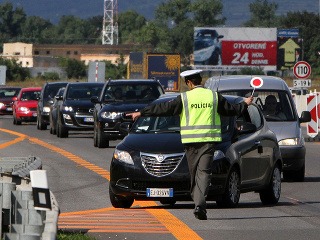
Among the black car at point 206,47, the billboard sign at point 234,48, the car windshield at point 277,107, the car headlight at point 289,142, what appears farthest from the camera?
the billboard sign at point 234,48

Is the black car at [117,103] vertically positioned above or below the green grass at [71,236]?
below

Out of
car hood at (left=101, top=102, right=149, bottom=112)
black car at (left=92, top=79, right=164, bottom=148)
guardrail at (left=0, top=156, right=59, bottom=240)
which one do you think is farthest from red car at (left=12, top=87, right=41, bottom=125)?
guardrail at (left=0, top=156, right=59, bottom=240)

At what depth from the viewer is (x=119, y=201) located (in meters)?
16.8

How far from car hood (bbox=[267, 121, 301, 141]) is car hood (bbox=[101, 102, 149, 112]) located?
961 cm

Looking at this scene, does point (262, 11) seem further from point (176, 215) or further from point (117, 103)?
point (176, 215)

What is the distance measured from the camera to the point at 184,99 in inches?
591

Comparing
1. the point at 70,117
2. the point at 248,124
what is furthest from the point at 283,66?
the point at 248,124

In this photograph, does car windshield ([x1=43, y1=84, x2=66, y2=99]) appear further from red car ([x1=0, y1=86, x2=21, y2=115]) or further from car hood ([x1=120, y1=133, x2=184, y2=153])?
car hood ([x1=120, y1=133, x2=184, y2=153])

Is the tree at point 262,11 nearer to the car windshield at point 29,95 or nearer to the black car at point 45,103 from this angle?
the car windshield at point 29,95

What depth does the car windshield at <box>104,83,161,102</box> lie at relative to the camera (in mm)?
33188

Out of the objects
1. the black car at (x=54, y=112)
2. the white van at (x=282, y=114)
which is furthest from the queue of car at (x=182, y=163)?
the black car at (x=54, y=112)

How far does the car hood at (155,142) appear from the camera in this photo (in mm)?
16391

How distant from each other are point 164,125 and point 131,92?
52.0ft

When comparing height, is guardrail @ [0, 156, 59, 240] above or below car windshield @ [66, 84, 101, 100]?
above
